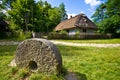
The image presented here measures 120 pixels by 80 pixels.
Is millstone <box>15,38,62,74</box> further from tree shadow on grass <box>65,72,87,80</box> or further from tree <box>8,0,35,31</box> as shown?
tree <box>8,0,35,31</box>

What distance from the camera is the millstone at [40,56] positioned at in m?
6.06

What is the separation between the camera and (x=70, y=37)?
115ft

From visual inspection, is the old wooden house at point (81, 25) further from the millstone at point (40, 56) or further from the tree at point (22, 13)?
the millstone at point (40, 56)

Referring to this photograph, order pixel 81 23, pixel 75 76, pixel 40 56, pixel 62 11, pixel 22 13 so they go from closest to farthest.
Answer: pixel 40 56 < pixel 75 76 < pixel 22 13 < pixel 81 23 < pixel 62 11

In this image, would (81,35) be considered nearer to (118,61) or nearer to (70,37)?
(70,37)

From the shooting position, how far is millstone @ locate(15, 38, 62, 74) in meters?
6.06

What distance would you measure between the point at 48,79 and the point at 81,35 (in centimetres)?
3076

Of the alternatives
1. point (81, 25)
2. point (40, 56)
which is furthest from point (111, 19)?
point (40, 56)

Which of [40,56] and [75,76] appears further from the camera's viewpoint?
[75,76]

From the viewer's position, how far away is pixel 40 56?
6211mm

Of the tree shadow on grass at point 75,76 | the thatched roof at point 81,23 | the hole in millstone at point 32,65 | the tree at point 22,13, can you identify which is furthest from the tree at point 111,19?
the hole in millstone at point 32,65

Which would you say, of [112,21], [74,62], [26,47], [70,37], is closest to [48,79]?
[26,47]

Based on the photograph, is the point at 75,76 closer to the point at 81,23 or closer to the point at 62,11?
the point at 81,23

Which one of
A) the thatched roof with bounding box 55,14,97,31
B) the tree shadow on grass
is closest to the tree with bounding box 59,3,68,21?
the thatched roof with bounding box 55,14,97,31
